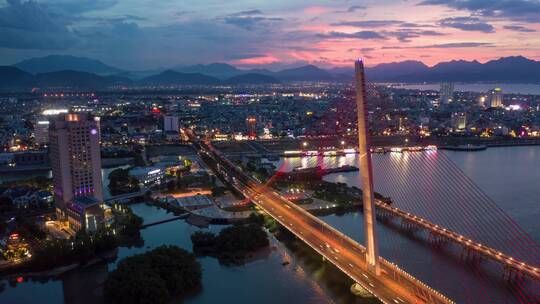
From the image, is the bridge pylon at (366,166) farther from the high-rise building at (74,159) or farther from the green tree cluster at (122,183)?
the green tree cluster at (122,183)

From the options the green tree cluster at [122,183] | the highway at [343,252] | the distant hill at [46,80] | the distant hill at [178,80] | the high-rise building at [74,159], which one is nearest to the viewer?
the highway at [343,252]

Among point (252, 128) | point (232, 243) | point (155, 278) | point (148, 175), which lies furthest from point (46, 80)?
point (155, 278)

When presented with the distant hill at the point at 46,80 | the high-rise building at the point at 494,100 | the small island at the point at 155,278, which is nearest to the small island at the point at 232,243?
the small island at the point at 155,278

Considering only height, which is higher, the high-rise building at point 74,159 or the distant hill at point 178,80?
the distant hill at point 178,80

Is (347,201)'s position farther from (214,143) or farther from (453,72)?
(453,72)

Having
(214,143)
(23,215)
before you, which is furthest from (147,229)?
(214,143)

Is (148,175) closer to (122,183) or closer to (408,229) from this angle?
(122,183)
